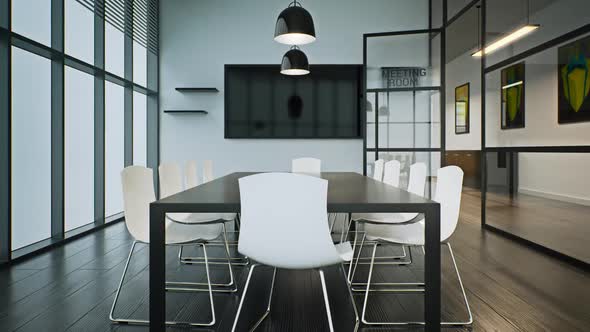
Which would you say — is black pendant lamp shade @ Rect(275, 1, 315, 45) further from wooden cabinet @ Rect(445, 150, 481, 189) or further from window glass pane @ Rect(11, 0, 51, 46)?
wooden cabinet @ Rect(445, 150, 481, 189)

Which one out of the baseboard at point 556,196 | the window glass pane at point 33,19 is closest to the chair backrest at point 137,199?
the window glass pane at point 33,19

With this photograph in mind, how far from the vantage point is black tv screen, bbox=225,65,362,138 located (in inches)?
277

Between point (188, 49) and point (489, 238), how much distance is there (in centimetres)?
549

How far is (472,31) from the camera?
18.1 ft

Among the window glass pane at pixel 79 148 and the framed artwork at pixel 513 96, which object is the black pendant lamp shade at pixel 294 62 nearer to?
the framed artwork at pixel 513 96

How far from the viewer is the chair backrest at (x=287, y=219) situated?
1751mm

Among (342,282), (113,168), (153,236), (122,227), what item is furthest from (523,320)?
(113,168)

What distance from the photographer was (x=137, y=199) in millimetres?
2508

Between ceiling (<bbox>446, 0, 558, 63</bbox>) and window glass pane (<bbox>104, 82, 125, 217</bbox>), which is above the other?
ceiling (<bbox>446, 0, 558, 63</bbox>)

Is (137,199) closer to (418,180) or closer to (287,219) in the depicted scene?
(287,219)

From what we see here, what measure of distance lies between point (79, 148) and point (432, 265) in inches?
170

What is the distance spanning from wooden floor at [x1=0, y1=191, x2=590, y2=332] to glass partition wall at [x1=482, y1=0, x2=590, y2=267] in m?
0.43

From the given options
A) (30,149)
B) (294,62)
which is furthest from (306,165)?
(30,149)

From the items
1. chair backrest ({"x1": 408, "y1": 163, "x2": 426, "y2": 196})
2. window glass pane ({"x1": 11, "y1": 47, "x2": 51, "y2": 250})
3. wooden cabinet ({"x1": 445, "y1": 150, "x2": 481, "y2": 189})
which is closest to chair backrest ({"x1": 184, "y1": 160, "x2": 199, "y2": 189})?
window glass pane ({"x1": 11, "y1": 47, "x2": 51, "y2": 250})
